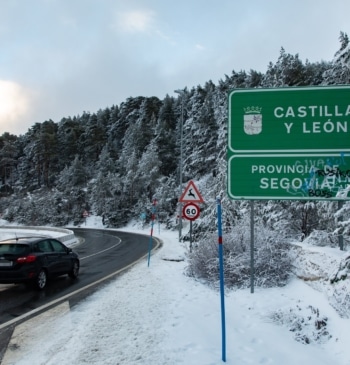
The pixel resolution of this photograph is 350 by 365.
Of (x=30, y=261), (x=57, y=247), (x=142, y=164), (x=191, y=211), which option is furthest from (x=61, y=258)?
(x=142, y=164)

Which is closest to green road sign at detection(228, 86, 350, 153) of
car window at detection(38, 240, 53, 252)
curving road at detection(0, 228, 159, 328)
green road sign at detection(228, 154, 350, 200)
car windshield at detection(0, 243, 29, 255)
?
green road sign at detection(228, 154, 350, 200)

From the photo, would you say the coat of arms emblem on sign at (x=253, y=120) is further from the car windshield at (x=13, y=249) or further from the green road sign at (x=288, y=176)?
the car windshield at (x=13, y=249)

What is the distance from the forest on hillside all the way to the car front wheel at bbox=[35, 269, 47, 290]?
736cm

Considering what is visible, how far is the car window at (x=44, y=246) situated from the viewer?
467 inches

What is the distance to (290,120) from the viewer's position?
328 inches

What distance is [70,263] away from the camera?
1316cm

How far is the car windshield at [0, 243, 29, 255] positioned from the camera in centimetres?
1103

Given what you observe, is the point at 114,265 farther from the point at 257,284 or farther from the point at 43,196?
the point at 43,196

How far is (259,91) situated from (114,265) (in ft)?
33.4

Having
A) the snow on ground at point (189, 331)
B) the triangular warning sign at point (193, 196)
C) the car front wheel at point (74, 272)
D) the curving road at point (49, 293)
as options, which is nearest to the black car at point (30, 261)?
the curving road at point (49, 293)

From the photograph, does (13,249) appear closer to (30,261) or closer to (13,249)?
(13,249)

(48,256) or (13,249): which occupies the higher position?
(13,249)

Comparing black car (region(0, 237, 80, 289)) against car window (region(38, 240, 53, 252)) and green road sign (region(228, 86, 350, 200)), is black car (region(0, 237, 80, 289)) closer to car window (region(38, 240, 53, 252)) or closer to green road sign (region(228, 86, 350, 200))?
car window (region(38, 240, 53, 252))

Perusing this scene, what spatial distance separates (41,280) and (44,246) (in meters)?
1.24
